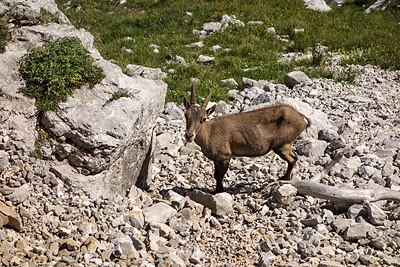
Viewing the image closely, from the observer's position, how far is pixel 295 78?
14.1 metres

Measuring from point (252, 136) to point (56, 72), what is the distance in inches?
167

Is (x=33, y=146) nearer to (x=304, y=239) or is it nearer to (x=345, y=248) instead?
(x=304, y=239)

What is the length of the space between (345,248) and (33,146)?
5.30m

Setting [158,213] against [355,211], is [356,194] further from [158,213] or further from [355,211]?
[158,213]

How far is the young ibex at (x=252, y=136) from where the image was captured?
8.45 metres

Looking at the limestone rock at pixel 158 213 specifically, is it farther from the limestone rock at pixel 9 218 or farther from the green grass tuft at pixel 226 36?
the green grass tuft at pixel 226 36

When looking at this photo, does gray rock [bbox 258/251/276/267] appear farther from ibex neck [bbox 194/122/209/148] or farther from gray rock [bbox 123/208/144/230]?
ibex neck [bbox 194/122/209/148]

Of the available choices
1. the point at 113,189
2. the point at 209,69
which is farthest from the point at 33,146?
the point at 209,69

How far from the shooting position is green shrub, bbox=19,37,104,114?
636cm

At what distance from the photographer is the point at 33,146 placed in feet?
20.3

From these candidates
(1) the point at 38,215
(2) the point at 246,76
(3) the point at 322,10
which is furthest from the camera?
(3) the point at 322,10

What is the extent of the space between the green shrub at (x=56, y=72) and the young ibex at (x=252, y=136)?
2748 mm

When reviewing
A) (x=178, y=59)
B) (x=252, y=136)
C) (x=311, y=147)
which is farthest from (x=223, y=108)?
(x=178, y=59)

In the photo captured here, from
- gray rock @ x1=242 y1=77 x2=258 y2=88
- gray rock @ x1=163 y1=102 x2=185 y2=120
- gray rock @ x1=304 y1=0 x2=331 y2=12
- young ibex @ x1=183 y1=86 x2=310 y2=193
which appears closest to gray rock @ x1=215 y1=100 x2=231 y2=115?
gray rock @ x1=163 y1=102 x2=185 y2=120
